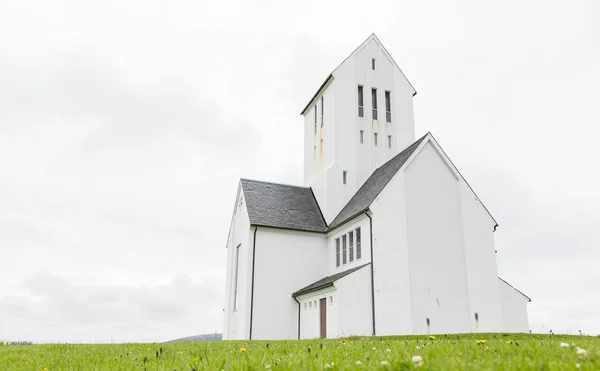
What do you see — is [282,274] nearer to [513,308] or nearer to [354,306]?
[354,306]

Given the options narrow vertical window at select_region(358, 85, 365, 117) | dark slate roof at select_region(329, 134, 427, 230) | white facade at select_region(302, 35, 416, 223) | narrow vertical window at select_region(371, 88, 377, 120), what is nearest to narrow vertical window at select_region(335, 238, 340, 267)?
dark slate roof at select_region(329, 134, 427, 230)

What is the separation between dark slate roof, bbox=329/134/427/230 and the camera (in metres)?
23.7

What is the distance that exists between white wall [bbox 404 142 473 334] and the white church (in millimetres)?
51

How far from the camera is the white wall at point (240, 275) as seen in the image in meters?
26.0

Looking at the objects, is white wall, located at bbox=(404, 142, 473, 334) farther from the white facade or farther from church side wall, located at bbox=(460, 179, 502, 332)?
the white facade

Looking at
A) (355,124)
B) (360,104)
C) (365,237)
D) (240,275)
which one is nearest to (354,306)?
(365,237)

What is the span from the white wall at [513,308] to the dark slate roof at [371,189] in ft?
24.3

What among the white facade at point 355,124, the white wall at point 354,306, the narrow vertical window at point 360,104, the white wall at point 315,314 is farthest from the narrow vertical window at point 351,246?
the narrow vertical window at point 360,104

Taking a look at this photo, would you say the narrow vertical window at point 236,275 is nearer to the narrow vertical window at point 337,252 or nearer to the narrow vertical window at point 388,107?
the narrow vertical window at point 337,252

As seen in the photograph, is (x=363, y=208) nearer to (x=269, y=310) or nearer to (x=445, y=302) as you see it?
(x=445, y=302)

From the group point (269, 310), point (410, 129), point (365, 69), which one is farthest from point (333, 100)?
point (269, 310)

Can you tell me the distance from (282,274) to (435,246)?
8.39 m

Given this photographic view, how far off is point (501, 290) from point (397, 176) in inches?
299

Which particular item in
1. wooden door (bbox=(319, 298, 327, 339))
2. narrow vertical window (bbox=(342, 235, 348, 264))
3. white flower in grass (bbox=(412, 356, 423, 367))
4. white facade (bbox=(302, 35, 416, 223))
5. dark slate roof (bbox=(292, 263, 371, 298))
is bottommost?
white flower in grass (bbox=(412, 356, 423, 367))
